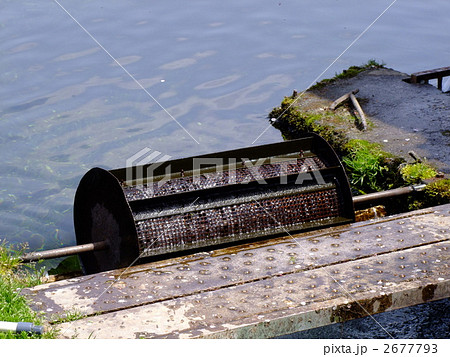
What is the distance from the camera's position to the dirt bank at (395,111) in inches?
364

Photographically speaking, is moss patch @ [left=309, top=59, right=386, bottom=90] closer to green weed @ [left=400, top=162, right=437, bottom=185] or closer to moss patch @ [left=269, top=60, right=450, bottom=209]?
moss patch @ [left=269, top=60, right=450, bottom=209]

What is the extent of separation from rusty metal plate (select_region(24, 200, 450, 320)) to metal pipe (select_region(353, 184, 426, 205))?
80 cm

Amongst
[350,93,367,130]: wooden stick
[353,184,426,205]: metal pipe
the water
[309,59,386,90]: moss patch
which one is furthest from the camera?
[309,59,386,90]: moss patch

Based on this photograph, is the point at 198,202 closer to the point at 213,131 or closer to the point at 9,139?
the point at 213,131

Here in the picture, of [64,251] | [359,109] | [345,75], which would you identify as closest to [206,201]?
[64,251]

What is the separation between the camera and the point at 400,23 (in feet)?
57.2

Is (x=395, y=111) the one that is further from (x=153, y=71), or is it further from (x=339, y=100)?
(x=153, y=71)

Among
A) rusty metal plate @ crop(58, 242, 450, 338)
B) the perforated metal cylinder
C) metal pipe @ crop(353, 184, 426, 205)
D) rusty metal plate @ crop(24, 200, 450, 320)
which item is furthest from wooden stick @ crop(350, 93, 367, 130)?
rusty metal plate @ crop(58, 242, 450, 338)

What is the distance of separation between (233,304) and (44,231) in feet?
18.4

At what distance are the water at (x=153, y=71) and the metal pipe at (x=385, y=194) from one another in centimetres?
436

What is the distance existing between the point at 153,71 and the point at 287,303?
10.2m

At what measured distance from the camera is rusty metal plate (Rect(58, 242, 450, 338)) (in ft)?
15.7
